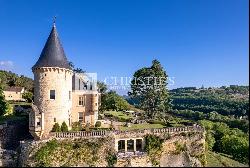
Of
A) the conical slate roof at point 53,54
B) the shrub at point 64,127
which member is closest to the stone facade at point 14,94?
the conical slate roof at point 53,54

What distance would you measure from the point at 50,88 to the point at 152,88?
23.6 metres

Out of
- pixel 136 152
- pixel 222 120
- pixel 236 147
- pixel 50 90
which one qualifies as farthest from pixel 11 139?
pixel 222 120

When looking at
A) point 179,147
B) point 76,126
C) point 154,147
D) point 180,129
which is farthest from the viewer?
point 76,126

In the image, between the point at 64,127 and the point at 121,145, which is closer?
the point at 64,127

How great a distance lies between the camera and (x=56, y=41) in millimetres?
37406

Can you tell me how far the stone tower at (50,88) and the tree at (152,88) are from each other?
21.5 m

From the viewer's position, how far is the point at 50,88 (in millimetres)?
36000

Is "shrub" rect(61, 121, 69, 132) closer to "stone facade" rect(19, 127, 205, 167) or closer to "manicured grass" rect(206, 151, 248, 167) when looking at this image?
"stone facade" rect(19, 127, 205, 167)

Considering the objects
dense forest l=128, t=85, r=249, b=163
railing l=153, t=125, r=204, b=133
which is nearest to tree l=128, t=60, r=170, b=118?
dense forest l=128, t=85, r=249, b=163

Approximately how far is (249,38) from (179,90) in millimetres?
172888

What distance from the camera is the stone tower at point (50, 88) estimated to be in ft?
117


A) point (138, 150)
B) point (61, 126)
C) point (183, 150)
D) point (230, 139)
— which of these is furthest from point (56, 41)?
point (230, 139)

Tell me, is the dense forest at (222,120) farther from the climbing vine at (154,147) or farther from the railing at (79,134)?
the railing at (79,134)

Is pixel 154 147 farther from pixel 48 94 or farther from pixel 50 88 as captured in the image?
pixel 50 88
